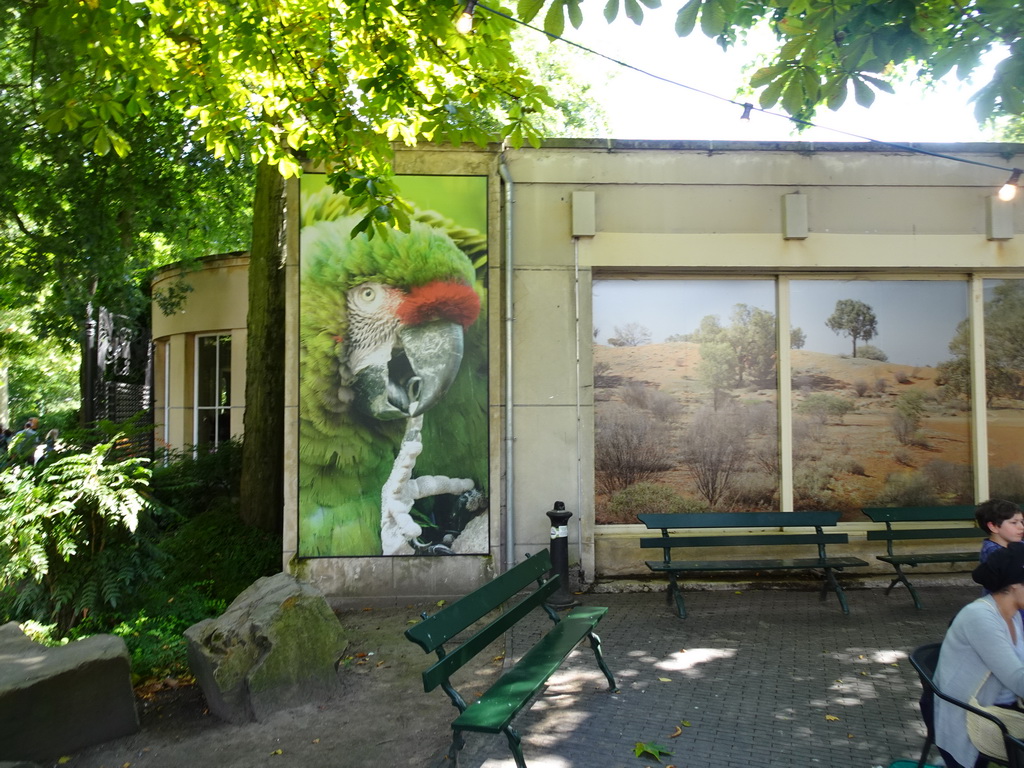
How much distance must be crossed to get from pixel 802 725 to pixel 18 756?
15.1 feet

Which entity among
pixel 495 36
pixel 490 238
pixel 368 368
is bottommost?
pixel 368 368

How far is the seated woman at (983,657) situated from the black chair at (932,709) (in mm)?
51

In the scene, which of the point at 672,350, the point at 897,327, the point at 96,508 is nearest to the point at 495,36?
the point at 672,350

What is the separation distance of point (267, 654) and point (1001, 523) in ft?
15.7

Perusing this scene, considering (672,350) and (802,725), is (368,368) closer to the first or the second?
(672,350)

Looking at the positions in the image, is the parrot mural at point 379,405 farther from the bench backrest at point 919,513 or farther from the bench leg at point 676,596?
the bench backrest at point 919,513

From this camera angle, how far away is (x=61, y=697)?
16.7 ft

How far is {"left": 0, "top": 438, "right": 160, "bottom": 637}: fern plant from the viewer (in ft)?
21.3

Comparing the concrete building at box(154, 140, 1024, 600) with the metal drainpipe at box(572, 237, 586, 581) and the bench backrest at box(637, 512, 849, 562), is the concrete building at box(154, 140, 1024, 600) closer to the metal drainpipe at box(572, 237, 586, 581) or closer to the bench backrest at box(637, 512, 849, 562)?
the metal drainpipe at box(572, 237, 586, 581)

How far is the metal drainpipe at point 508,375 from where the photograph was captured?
8.43m

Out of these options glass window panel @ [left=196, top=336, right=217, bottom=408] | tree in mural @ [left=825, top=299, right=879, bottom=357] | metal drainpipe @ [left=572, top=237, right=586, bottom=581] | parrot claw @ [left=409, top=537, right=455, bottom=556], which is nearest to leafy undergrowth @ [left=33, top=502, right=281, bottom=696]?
parrot claw @ [left=409, top=537, right=455, bottom=556]

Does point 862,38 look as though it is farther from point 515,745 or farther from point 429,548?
point 429,548

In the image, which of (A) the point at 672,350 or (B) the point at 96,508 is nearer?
(B) the point at 96,508

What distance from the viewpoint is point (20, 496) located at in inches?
259
